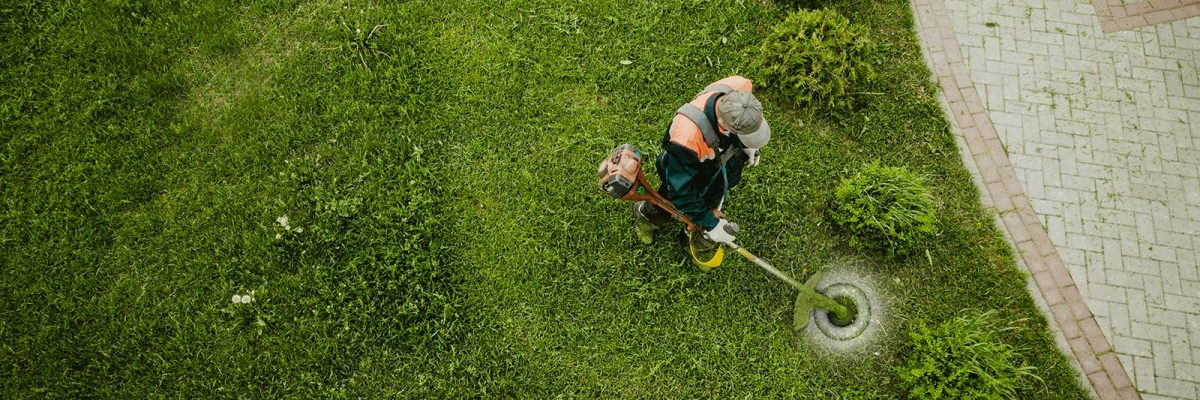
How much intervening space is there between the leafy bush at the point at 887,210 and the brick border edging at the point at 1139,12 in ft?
10.3

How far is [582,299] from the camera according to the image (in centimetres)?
625

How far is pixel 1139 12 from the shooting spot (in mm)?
7527

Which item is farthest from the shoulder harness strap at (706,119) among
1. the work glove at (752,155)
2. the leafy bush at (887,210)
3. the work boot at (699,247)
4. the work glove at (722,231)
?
the leafy bush at (887,210)

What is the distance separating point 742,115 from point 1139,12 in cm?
554

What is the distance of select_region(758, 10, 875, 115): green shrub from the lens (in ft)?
21.9

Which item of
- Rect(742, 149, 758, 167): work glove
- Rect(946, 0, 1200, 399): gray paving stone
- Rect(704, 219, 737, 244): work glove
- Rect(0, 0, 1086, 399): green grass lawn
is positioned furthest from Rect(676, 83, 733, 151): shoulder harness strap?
Rect(946, 0, 1200, 399): gray paving stone

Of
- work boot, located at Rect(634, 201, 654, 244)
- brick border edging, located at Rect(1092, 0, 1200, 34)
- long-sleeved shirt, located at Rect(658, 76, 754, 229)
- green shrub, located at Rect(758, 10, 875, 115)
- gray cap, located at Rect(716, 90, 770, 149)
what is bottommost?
work boot, located at Rect(634, 201, 654, 244)

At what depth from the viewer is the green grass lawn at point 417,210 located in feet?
19.6

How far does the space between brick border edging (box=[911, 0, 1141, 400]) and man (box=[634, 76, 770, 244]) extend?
275 cm

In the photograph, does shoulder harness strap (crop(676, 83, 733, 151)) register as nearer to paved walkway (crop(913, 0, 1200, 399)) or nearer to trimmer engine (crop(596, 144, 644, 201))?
trimmer engine (crop(596, 144, 644, 201))

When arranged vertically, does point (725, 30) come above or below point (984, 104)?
above

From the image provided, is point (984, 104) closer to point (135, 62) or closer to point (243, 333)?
point (243, 333)

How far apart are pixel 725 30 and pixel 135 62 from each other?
5.73 meters

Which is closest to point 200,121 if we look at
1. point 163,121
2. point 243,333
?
point 163,121
